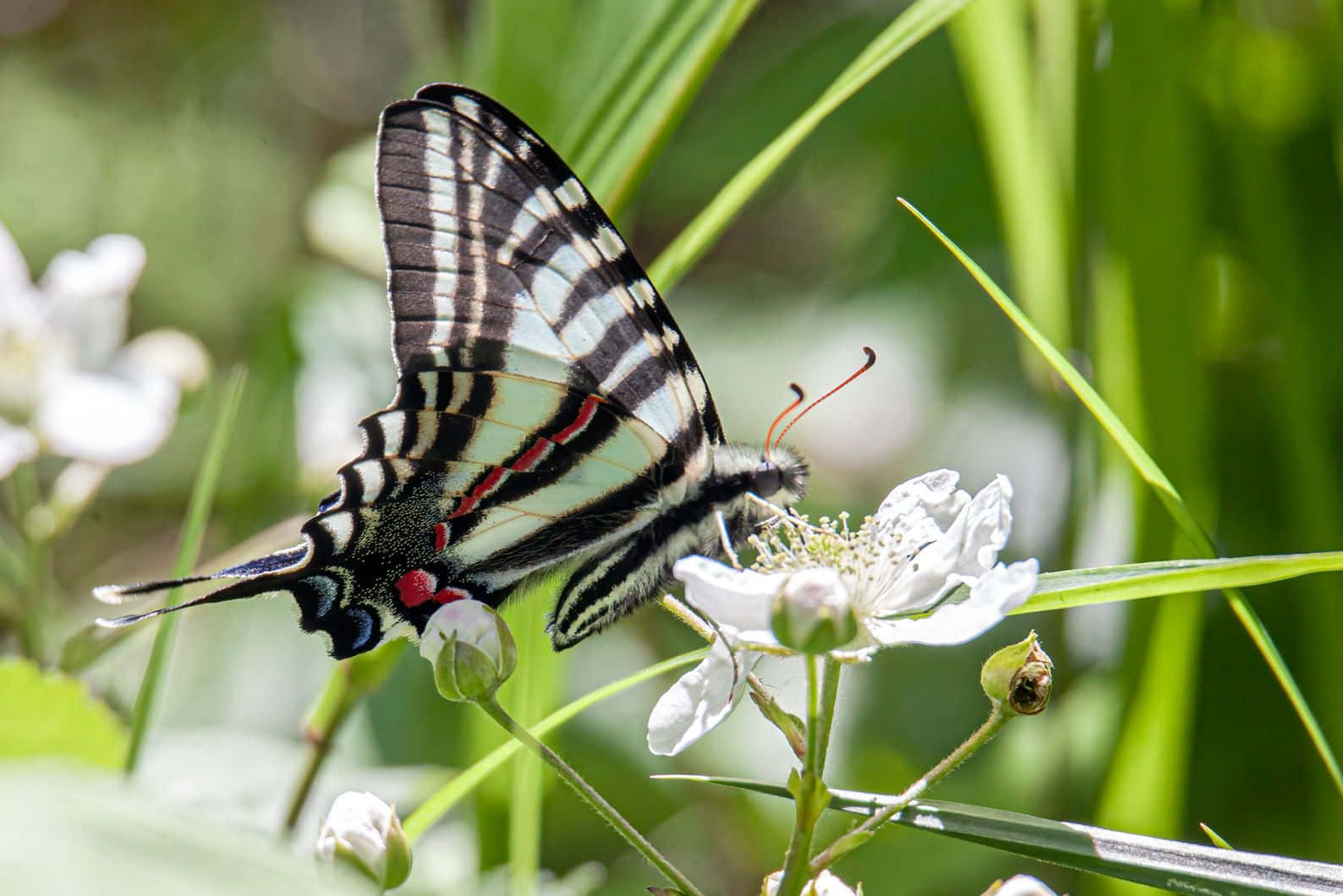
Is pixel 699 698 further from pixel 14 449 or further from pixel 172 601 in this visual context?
pixel 14 449

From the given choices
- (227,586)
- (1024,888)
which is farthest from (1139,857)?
(227,586)

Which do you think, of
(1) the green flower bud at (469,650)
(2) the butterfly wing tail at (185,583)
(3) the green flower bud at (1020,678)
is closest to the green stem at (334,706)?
(2) the butterfly wing tail at (185,583)

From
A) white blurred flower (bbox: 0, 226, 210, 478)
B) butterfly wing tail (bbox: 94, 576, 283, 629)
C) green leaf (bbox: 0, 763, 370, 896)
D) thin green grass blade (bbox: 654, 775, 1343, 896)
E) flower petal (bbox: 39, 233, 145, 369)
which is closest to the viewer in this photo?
green leaf (bbox: 0, 763, 370, 896)

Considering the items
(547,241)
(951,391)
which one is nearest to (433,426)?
(547,241)

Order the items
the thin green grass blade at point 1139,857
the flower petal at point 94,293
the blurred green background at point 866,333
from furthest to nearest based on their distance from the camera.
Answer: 1. the flower petal at point 94,293
2. the blurred green background at point 866,333
3. the thin green grass blade at point 1139,857

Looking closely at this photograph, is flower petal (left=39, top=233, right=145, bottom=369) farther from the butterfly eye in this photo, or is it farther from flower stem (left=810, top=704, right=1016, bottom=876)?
flower stem (left=810, top=704, right=1016, bottom=876)

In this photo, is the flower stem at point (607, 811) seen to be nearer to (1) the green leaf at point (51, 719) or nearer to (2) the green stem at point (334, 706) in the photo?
(2) the green stem at point (334, 706)

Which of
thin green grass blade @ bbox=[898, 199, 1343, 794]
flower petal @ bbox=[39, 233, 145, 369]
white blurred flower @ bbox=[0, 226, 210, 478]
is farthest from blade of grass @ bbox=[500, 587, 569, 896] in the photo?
flower petal @ bbox=[39, 233, 145, 369]
